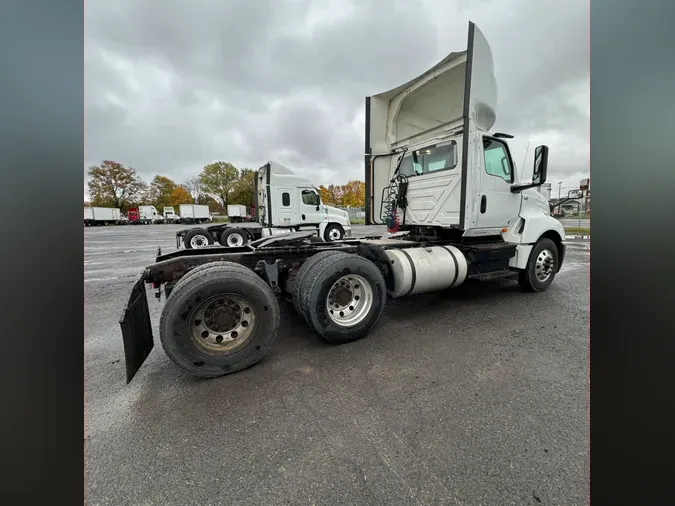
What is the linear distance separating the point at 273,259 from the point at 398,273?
1.89 meters

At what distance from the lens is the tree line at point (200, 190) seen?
1976 inches

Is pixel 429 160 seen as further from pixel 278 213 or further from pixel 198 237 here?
pixel 198 237

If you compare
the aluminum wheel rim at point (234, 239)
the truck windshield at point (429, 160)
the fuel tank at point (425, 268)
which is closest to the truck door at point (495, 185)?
the truck windshield at point (429, 160)

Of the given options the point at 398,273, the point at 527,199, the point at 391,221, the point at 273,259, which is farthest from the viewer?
the point at 391,221

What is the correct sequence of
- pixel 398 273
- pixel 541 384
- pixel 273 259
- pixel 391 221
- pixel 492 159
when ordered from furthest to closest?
pixel 391 221, pixel 492 159, pixel 398 273, pixel 273 259, pixel 541 384

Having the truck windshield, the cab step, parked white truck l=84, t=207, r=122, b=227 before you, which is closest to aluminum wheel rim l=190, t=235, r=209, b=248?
the truck windshield

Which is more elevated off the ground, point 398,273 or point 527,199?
point 527,199

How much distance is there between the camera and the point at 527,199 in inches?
227

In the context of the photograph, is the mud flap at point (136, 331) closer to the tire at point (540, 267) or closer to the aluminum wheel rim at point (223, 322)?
the aluminum wheel rim at point (223, 322)

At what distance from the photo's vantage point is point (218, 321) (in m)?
3.01

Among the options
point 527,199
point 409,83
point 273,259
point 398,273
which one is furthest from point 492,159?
point 273,259

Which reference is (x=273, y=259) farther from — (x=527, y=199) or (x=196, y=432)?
(x=527, y=199)
